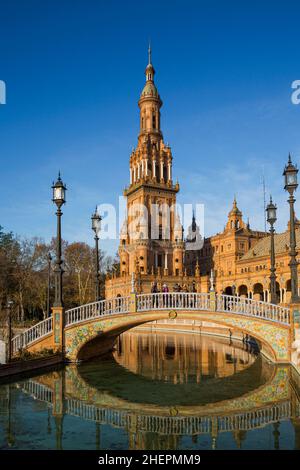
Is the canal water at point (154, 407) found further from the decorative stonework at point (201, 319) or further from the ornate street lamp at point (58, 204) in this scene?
the ornate street lamp at point (58, 204)

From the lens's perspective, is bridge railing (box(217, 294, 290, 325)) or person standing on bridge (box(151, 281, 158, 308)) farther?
person standing on bridge (box(151, 281, 158, 308))

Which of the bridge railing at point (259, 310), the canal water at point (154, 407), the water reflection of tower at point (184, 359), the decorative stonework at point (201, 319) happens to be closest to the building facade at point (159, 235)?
the water reflection of tower at point (184, 359)

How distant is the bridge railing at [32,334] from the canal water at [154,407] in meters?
2.25

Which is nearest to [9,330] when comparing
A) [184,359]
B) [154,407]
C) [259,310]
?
[154,407]

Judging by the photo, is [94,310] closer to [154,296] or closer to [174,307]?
[154,296]

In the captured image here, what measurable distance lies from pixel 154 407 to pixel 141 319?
7.83 m

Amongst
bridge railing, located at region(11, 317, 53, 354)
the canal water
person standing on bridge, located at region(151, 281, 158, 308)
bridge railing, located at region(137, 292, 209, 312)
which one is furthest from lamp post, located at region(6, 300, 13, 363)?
person standing on bridge, located at region(151, 281, 158, 308)

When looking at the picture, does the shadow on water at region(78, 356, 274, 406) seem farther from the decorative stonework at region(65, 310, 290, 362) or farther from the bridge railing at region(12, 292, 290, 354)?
the bridge railing at region(12, 292, 290, 354)

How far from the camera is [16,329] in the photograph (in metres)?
36.4

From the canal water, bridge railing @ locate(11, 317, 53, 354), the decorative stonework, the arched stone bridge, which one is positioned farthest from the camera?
bridge railing @ locate(11, 317, 53, 354)

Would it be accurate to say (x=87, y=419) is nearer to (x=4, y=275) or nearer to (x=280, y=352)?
(x=280, y=352)

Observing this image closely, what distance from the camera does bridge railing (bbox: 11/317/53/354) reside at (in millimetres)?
20406
